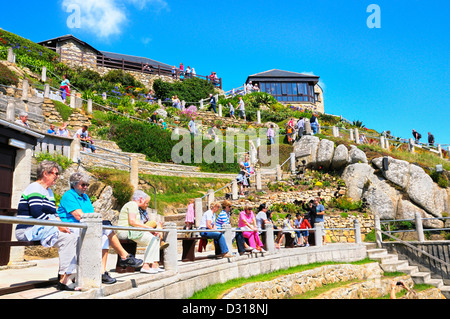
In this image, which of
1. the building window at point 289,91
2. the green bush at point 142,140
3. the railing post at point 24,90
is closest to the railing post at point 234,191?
the green bush at point 142,140

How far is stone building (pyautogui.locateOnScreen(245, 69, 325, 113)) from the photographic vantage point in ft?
167

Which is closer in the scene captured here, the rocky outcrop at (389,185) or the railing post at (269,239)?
the railing post at (269,239)

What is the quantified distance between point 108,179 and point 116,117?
11938mm

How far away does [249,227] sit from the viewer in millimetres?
9602

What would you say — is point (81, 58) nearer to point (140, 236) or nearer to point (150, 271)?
point (140, 236)

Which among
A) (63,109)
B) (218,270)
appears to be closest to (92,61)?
(63,109)

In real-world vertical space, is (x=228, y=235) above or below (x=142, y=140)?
below

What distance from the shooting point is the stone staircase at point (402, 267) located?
13570 mm

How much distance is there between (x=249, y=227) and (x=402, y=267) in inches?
323

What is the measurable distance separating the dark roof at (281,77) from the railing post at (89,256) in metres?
48.1

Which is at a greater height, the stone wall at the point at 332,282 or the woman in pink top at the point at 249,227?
the woman in pink top at the point at 249,227

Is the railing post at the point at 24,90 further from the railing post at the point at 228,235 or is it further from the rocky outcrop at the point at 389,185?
the rocky outcrop at the point at 389,185

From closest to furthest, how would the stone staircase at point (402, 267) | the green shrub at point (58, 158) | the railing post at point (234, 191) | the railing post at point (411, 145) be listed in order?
the green shrub at point (58, 158), the stone staircase at point (402, 267), the railing post at point (234, 191), the railing post at point (411, 145)
